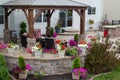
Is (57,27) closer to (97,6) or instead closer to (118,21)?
(97,6)

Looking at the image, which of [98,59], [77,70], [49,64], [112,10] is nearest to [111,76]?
[98,59]

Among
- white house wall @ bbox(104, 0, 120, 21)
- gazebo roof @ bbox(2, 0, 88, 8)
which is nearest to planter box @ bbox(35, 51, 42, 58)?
gazebo roof @ bbox(2, 0, 88, 8)

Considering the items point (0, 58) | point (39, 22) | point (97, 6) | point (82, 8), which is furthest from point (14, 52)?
point (97, 6)

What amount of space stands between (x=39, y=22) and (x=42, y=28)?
0.62 meters

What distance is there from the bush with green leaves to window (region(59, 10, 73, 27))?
44.3ft

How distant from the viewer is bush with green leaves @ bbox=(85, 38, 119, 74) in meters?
12.4

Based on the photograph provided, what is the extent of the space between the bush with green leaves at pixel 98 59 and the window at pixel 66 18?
13.5 metres

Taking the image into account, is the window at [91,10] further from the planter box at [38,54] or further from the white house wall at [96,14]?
the planter box at [38,54]

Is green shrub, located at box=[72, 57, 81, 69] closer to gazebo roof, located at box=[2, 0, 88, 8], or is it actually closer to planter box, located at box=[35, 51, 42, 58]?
planter box, located at box=[35, 51, 42, 58]

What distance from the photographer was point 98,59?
490 inches

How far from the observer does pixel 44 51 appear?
12273 millimetres

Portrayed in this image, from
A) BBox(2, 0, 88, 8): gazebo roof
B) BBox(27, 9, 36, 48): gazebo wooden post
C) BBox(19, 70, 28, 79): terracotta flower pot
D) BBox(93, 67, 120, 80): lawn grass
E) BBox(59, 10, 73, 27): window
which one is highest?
BBox(2, 0, 88, 8): gazebo roof

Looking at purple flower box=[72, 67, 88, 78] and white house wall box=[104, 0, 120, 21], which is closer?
purple flower box=[72, 67, 88, 78]

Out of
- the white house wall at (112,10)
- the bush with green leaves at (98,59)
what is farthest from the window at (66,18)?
the bush with green leaves at (98,59)
